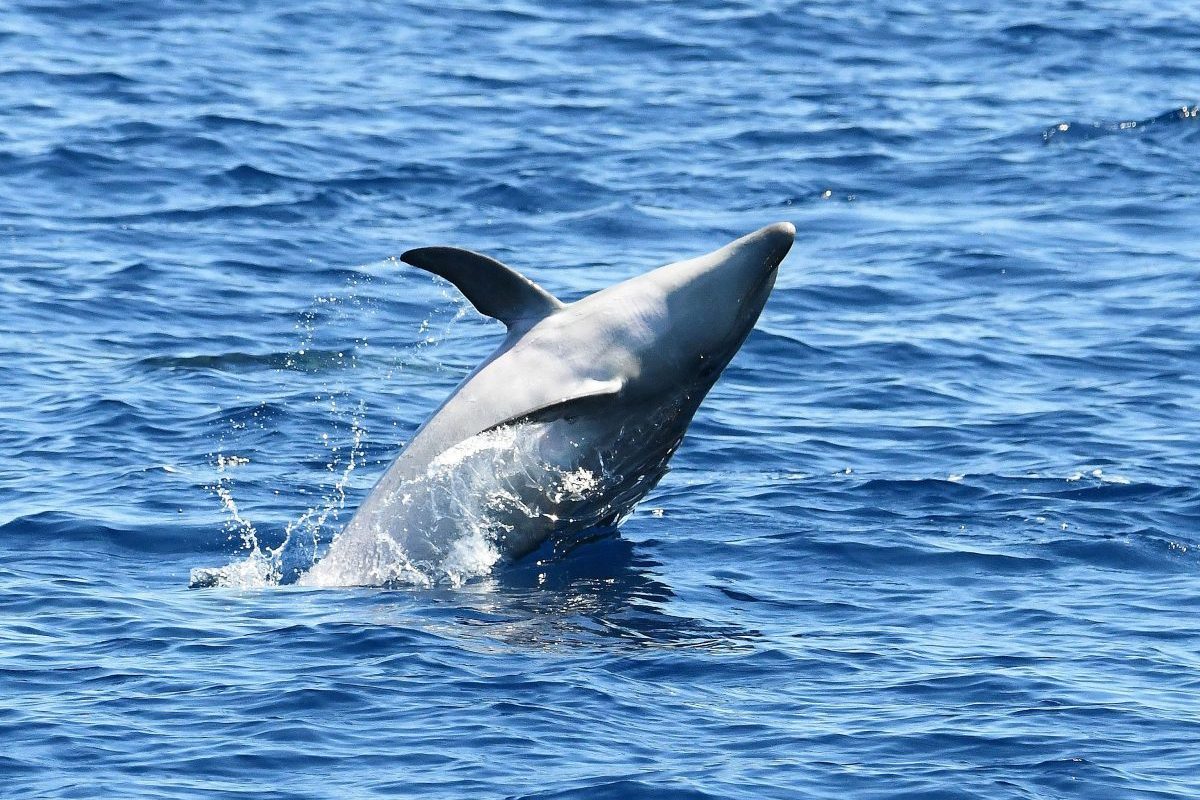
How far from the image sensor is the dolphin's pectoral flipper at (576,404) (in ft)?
44.7

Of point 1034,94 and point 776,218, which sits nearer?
point 776,218

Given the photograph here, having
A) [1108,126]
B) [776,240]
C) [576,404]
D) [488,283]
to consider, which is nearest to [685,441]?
[776,240]

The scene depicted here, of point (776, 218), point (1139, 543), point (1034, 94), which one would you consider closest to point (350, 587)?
point (1139, 543)

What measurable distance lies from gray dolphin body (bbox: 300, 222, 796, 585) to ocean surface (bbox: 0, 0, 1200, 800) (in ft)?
1.47

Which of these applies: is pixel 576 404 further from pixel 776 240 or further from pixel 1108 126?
pixel 1108 126

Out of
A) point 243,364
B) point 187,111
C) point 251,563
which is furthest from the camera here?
point 187,111

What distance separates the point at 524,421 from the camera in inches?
548

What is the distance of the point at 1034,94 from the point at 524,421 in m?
22.5

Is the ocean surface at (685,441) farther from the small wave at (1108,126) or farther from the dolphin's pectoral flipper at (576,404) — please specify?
the dolphin's pectoral flipper at (576,404)

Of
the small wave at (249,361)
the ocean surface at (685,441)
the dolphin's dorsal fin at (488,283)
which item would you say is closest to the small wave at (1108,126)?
the ocean surface at (685,441)

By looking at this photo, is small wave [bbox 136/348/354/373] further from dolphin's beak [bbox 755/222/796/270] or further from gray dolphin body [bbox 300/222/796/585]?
dolphin's beak [bbox 755/222/796/270]

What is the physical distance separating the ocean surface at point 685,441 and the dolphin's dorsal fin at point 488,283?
6.48 ft

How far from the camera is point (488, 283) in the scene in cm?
1382

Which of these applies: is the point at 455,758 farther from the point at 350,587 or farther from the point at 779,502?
the point at 779,502
